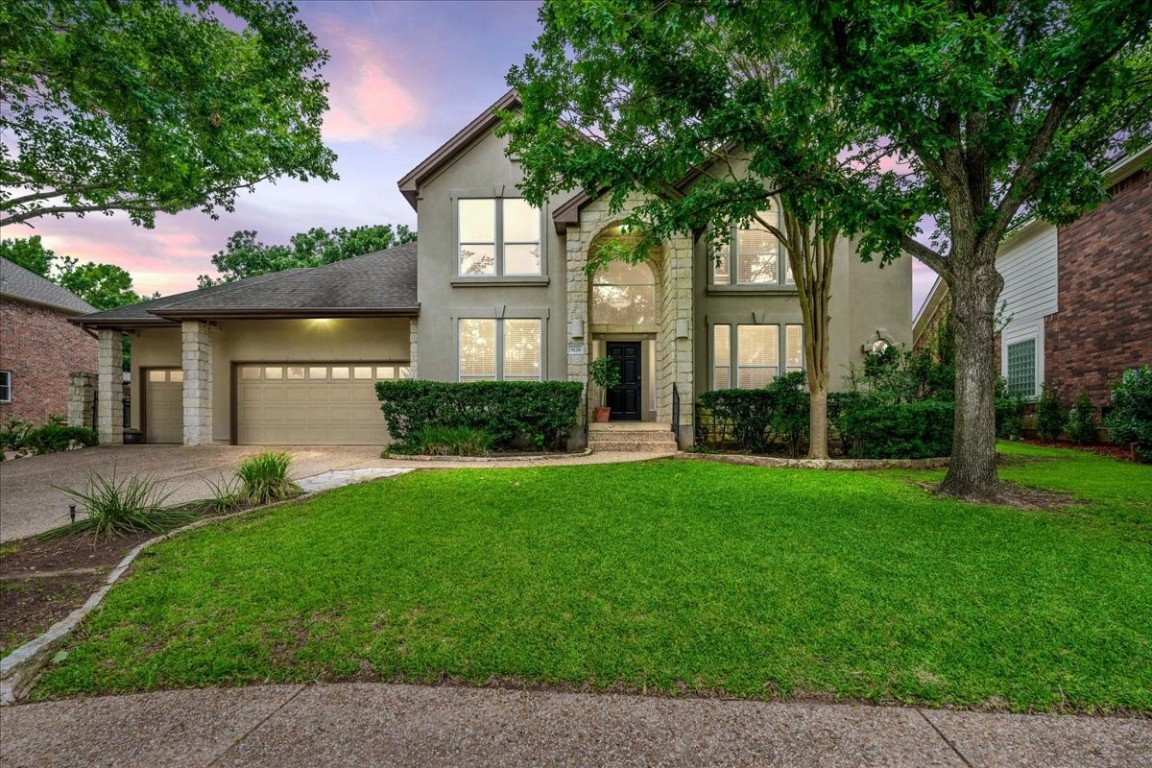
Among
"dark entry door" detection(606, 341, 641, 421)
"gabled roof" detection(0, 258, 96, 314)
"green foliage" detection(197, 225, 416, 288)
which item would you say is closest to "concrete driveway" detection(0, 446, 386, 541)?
"dark entry door" detection(606, 341, 641, 421)

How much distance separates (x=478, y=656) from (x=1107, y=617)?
11.8 ft

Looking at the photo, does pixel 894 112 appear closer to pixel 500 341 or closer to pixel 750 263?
pixel 750 263

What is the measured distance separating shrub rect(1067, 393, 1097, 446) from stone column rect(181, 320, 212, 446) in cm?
2019

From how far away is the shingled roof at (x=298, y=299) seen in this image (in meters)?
11.6

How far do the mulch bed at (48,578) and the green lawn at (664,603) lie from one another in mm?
290

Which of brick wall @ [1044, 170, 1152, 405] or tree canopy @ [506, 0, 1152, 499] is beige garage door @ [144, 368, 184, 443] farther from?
brick wall @ [1044, 170, 1152, 405]

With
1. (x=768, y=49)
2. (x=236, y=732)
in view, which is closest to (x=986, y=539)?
(x=236, y=732)

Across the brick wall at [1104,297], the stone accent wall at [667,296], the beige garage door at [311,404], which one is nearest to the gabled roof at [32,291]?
the beige garage door at [311,404]

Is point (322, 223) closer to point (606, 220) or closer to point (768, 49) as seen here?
point (606, 220)

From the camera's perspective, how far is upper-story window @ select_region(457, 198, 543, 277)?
1183cm

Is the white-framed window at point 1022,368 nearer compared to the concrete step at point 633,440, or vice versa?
the concrete step at point 633,440

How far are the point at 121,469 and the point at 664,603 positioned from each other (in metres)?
10.3

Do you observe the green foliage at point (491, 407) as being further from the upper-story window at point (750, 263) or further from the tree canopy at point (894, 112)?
the upper-story window at point (750, 263)

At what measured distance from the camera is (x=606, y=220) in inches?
421
